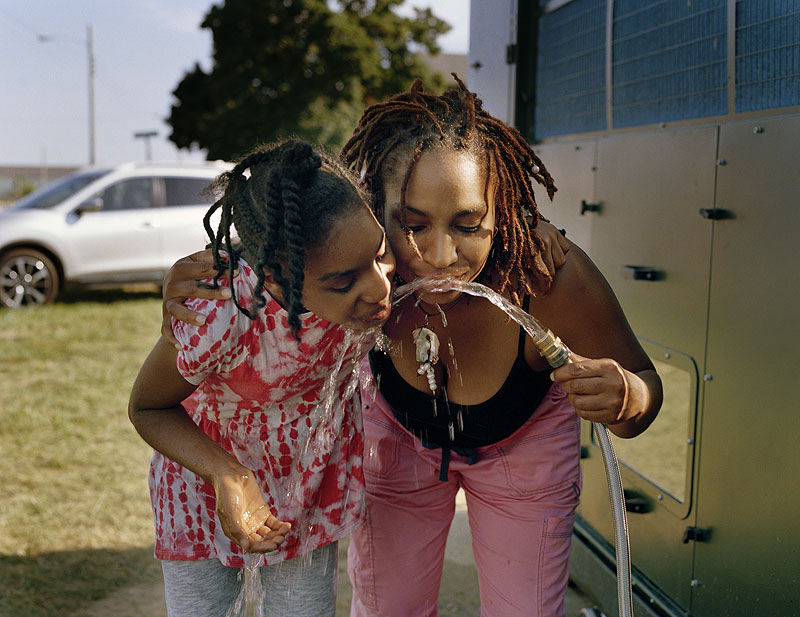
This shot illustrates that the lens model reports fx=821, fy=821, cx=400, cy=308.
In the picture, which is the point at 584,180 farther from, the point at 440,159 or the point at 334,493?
the point at 334,493

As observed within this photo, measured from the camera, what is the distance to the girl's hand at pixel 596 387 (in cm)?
159

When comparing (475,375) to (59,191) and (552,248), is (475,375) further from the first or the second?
(59,191)

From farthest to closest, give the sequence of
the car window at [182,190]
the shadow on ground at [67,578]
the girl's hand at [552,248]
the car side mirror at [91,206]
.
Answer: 1. the car window at [182,190]
2. the car side mirror at [91,206]
3. the shadow on ground at [67,578]
4. the girl's hand at [552,248]

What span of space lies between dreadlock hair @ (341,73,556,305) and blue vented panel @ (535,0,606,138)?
1.16 metres

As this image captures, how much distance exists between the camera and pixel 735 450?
2.16 m

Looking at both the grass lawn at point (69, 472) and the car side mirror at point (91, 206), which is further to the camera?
the car side mirror at point (91, 206)

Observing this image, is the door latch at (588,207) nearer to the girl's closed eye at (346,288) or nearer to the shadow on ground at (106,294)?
the girl's closed eye at (346,288)

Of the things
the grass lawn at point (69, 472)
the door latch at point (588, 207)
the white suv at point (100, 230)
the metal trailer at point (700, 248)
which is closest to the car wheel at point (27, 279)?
the white suv at point (100, 230)

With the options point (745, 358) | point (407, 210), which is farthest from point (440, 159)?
point (745, 358)

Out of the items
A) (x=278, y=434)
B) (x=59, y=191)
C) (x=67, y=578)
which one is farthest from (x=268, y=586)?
(x=59, y=191)

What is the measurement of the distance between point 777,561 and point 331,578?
43.0 inches

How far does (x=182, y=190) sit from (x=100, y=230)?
1104 mm

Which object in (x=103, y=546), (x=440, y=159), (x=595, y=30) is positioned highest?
(x=595, y=30)

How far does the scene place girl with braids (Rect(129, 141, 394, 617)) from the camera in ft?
5.01
